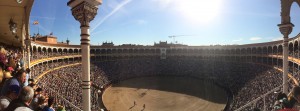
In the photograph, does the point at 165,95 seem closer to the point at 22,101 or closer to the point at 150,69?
the point at 150,69

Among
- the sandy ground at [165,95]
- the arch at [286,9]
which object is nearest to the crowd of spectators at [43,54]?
the sandy ground at [165,95]

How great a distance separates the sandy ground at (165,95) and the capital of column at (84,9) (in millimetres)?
25770

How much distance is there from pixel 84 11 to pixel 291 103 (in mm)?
6048

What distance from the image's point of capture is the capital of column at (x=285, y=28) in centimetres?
1043

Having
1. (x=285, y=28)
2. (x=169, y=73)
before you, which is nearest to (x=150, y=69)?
(x=169, y=73)

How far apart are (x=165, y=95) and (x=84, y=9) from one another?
32.6 metres

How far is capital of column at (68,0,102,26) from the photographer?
7.29 meters

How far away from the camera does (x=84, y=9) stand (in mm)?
7273

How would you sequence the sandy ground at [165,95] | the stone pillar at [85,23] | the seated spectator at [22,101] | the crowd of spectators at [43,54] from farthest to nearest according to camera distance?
the crowd of spectators at [43,54], the sandy ground at [165,95], the stone pillar at [85,23], the seated spectator at [22,101]

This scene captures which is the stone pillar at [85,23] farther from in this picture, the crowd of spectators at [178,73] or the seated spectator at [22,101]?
the crowd of spectators at [178,73]

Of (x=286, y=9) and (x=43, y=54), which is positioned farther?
(x=43, y=54)

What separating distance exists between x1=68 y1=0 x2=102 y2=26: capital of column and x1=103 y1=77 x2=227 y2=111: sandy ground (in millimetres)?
25770

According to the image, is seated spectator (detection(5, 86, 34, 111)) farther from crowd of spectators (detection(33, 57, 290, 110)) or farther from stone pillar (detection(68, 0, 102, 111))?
crowd of spectators (detection(33, 57, 290, 110))

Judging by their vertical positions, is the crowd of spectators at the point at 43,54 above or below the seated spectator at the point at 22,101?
above
